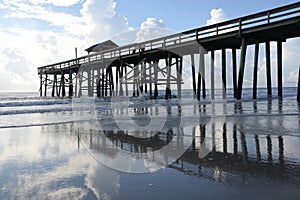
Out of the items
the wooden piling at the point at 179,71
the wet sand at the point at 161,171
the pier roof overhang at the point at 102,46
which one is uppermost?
the pier roof overhang at the point at 102,46

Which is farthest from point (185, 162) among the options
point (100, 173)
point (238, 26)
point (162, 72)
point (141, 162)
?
point (162, 72)

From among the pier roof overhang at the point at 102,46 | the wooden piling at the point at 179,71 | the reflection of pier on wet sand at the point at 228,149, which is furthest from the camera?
the pier roof overhang at the point at 102,46

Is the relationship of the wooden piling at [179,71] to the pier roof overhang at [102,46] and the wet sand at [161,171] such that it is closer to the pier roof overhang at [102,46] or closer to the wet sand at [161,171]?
the pier roof overhang at [102,46]

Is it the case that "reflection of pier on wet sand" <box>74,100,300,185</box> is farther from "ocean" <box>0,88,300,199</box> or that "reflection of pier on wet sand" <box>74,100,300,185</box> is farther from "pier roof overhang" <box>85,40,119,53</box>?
"pier roof overhang" <box>85,40,119,53</box>

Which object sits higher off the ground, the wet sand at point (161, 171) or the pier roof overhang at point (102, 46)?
the pier roof overhang at point (102, 46)

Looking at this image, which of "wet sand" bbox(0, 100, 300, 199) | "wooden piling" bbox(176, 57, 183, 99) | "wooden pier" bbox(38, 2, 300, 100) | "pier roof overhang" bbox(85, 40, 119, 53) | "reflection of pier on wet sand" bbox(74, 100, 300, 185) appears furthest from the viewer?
"pier roof overhang" bbox(85, 40, 119, 53)

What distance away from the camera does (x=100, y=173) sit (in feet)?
13.2

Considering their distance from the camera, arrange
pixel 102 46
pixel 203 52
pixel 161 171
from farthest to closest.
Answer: pixel 102 46
pixel 203 52
pixel 161 171

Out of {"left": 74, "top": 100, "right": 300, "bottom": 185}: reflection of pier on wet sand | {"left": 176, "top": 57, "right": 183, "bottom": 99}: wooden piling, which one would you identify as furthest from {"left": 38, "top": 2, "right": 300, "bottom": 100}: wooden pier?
{"left": 74, "top": 100, "right": 300, "bottom": 185}: reflection of pier on wet sand

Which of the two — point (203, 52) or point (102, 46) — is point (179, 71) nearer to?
point (203, 52)

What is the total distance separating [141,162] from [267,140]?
2.93m

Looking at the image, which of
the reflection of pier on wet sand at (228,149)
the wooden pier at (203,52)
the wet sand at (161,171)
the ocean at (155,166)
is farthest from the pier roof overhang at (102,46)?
the wet sand at (161,171)

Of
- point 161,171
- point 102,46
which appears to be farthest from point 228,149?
point 102,46

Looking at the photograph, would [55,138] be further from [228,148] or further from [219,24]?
[219,24]
